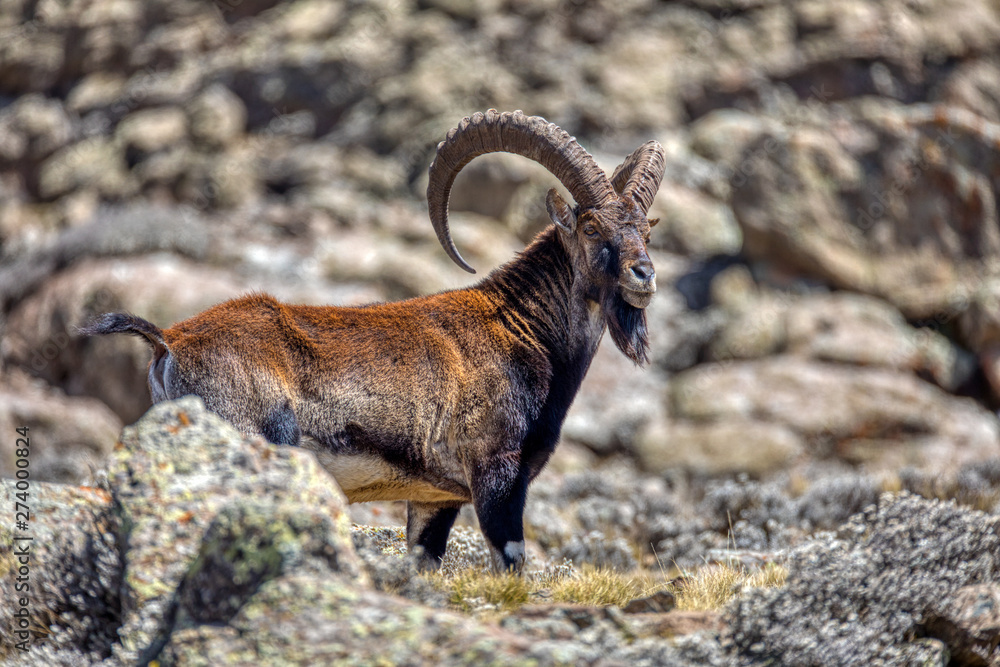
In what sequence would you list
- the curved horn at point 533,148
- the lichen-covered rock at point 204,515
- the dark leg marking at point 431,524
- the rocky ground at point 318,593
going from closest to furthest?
1. the rocky ground at point 318,593
2. the lichen-covered rock at point 204,515
3. the dark leg marking at point 431,524
4. the curved horn at point 533,148

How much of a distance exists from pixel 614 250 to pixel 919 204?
14.0 m

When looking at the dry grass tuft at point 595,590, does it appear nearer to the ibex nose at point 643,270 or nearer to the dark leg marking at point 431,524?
the dark leg marking at point 431,524

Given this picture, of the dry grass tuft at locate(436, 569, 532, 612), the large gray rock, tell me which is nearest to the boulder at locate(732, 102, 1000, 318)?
the large gray rock

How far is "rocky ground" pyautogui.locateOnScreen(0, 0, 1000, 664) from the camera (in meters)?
4.68

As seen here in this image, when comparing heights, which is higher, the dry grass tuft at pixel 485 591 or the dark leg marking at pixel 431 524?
the dry grass tuft at pixel 485 591

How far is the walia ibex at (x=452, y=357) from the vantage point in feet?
17.7

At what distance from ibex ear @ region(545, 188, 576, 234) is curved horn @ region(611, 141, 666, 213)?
414mm

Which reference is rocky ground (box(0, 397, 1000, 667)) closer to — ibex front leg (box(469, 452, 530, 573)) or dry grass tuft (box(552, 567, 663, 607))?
dry grass tuft (box(552, 567, 663, 607))

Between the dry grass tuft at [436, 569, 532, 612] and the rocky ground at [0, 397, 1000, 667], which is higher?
the rocky ground at [0, 397, 1000, 667]

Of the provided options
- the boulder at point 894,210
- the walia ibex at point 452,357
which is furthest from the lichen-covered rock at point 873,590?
the boulder at point 894,210

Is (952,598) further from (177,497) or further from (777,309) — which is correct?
(777,309)

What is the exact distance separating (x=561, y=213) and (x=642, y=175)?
2.30ft

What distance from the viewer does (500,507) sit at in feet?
19.4

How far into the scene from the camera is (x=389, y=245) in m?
18.8
